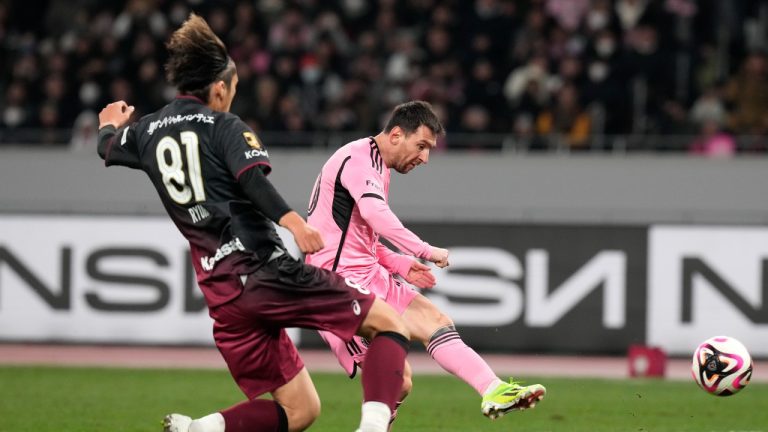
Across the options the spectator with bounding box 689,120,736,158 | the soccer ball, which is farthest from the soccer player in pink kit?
the spectator with bounding box 689,120,736,158

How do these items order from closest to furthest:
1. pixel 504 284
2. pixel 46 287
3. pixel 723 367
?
pixel 723 367 → pixel 504 284 → pixel 46 287

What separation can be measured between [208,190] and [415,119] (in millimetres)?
1545

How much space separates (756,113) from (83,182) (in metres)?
7.61

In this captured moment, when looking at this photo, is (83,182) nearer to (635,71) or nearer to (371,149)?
(635,71)

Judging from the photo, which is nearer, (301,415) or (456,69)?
(301,415)

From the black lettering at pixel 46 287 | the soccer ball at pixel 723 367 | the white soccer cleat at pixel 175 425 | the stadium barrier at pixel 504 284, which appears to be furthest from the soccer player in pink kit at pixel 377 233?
the black lettering at pixel 46 287

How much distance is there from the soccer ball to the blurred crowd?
6577mm

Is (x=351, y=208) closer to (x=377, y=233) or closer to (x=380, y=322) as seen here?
(x=377, y=233)

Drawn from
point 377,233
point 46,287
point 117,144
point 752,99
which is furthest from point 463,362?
point 752,99

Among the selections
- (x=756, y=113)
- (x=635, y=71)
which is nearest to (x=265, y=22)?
(x=635, y=71)

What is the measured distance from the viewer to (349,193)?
6.41 m

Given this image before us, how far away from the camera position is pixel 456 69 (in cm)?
1446

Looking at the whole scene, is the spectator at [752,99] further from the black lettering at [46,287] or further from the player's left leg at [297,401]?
the player's left leg at [297,401]

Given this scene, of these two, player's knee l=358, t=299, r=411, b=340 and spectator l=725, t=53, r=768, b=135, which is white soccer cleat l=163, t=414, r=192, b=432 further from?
spectator l=725, t=53, r=768, b=135
